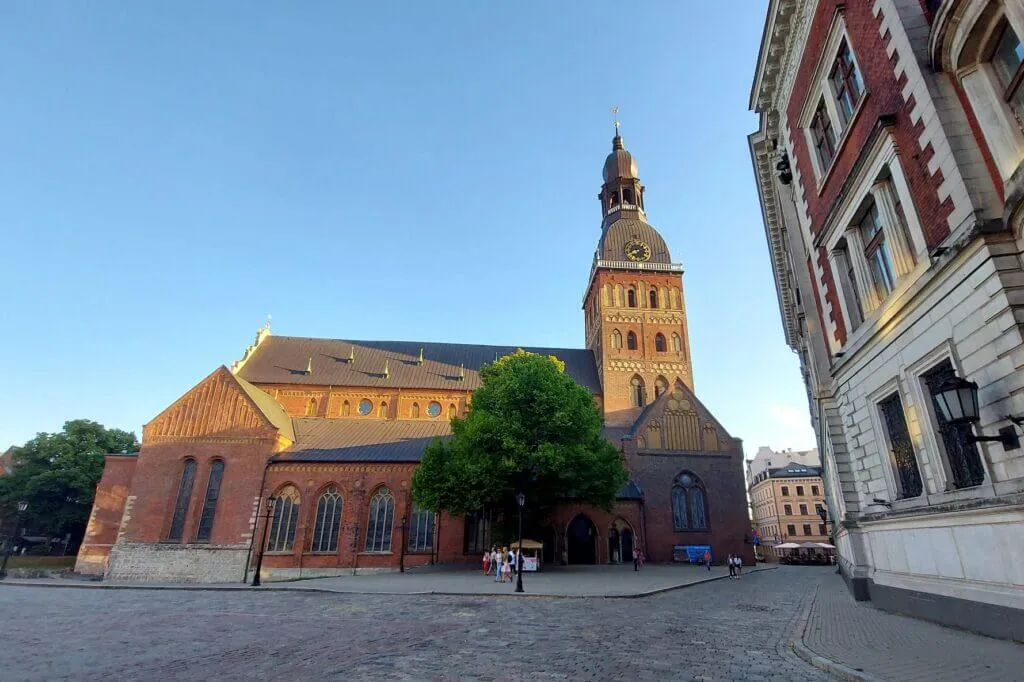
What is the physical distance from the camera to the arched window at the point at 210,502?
30975mm

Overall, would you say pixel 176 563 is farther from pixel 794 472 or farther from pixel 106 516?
pixel 794 472

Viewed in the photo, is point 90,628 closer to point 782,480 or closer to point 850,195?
point 850,195

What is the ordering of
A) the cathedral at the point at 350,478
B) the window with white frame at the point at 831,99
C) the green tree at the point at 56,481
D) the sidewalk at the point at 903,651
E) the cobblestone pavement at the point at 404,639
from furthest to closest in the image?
the green tree at the point at 56,481
the cathedral at the point at 350,478
the window with white frame at the point at 831,99
the cobblestone pavement at the point at 404,639
the sidewalk at the point at 903,651

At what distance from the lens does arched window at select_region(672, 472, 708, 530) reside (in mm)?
34750

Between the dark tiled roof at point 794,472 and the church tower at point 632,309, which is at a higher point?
the church tower at point 632,309

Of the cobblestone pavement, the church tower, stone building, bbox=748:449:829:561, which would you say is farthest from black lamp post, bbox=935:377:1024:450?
stone building, bbox=748:449:829:561

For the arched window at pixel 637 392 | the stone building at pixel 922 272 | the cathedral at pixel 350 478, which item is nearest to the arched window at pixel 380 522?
the cathedral at pixel 350 478

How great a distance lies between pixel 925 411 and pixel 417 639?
9848 mm

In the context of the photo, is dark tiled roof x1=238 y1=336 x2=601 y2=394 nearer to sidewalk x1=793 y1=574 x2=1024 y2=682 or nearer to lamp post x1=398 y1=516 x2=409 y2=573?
lamp post x1=398 y1=516 x2=409 y2=573

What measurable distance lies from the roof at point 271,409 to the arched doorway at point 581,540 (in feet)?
64.0

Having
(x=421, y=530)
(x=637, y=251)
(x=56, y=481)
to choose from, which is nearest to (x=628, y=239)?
(x=637, y=251)

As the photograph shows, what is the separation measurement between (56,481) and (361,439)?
2883cm

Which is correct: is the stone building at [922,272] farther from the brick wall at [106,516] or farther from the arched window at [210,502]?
the brick wall at [106,516]

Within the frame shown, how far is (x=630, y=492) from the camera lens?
34.3m
